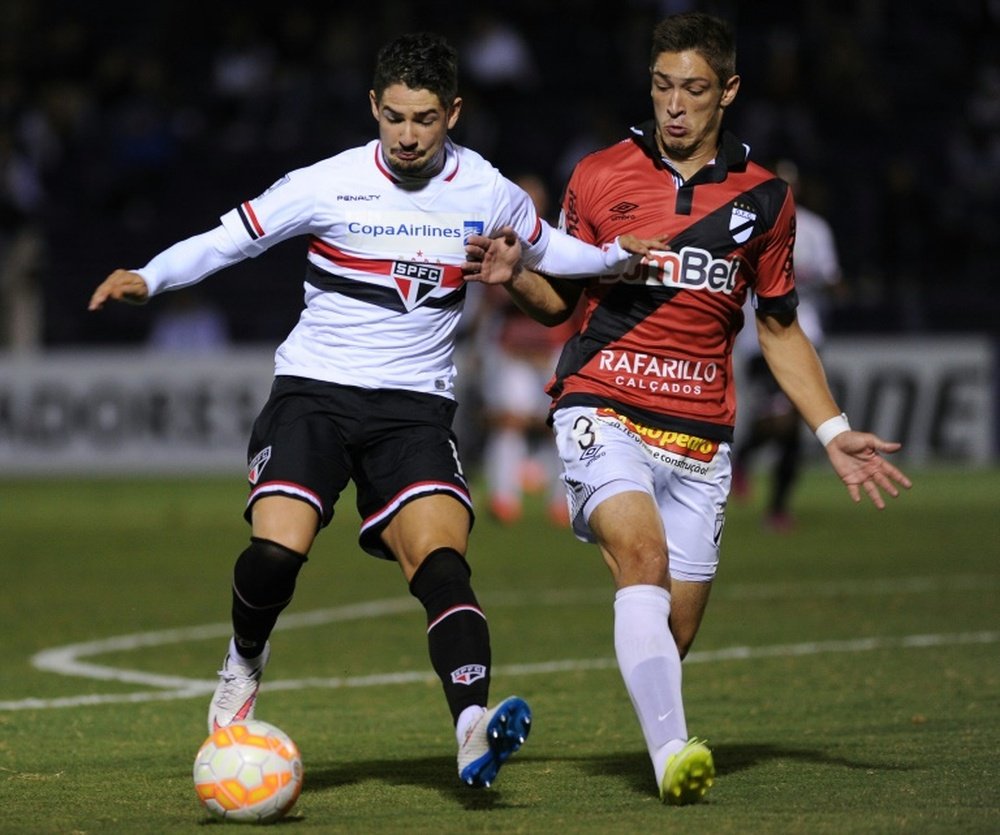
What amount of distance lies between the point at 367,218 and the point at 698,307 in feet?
3.66

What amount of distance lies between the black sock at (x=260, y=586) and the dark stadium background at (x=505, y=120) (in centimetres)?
1489

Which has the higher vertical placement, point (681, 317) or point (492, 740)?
point (681, 317)

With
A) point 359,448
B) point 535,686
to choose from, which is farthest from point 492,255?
point 535,686

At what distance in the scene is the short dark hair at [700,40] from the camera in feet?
19.8

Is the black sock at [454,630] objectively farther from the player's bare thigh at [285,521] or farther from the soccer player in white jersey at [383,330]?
the player's bare thigh at [285,521]

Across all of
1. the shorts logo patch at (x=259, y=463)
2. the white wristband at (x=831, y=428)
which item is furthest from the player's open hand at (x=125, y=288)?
the white wristband at (x=831, y=428)

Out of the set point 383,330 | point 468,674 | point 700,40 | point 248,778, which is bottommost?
point 248,778

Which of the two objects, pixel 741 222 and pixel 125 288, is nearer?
pixel 125 288

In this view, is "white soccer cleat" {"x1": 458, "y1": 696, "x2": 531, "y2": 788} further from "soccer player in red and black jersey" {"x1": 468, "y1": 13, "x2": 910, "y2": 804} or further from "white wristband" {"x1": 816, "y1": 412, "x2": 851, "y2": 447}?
"white wristband" {"x1": 816, "y1": 412, "x2": 851, "y2": 447}

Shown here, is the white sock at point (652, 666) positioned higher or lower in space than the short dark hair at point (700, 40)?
lower

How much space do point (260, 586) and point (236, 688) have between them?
1.86 ft

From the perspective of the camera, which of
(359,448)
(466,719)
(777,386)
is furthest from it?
(777,386)

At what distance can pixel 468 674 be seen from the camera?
553 centimetres

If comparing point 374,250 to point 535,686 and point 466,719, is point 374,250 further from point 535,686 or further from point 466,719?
point 535,686
